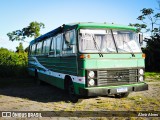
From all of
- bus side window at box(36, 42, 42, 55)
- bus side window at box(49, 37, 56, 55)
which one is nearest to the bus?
bus side window at box(49, 37, 56, 55)

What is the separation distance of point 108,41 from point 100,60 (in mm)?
898

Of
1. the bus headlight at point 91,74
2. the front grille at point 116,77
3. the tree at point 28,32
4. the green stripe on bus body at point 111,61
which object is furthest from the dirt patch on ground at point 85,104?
the tree at point 28,32

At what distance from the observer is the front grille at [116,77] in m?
8.23

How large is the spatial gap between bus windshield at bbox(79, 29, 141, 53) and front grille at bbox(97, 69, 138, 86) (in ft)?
2.35

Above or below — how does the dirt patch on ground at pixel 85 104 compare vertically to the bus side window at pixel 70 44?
below

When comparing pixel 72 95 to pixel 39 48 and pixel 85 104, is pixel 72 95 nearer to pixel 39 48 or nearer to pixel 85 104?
pixel 85 104

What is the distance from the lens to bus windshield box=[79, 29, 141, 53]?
8359 mm

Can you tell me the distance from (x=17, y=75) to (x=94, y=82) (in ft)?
43.9

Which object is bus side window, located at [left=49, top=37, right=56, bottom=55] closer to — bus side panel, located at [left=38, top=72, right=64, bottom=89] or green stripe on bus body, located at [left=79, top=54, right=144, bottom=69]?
bus side panel, located at [left=38, top=72, right=64, bottom=89]

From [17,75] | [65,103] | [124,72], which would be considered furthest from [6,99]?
[17,75]

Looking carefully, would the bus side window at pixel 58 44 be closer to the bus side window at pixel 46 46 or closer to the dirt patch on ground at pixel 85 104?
the bus side window at pixel 46 46

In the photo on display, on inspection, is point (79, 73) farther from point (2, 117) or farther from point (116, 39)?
point (2, 117)

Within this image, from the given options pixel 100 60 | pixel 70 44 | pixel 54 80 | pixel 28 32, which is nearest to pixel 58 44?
pixel 70 44

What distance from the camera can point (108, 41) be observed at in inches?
344
